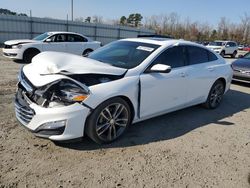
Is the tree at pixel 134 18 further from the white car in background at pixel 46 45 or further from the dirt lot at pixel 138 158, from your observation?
the dirt lot at pixel 138 158

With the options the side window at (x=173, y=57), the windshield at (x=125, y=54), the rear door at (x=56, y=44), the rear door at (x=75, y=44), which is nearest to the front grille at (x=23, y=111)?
the windshield at (x=125, y=54)

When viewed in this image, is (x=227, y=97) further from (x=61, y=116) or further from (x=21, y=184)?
(x=21, y=184)

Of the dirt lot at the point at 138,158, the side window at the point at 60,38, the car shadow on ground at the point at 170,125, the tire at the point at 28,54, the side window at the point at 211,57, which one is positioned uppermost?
the side window at the point at 60,38

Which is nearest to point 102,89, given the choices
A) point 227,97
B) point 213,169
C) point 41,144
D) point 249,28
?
point 41,144

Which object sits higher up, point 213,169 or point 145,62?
point 145,62

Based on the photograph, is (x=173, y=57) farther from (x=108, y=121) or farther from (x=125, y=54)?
(x=108, y=121)

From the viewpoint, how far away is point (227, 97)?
23.2ft

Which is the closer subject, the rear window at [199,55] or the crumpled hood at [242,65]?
the rear window at [199,55]

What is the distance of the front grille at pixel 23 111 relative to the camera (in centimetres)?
328

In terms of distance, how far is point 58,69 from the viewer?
335 centimetres

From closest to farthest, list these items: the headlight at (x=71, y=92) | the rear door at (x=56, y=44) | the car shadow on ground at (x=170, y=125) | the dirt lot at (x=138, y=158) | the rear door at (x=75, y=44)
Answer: the dirt lot at (x=138, y=158) < the headlight at (x=71, y=92) < the car shadow on ground at (x=170, y=125) < the rear door at (x=56, y=44) < the rear door at (x=75, y=44)

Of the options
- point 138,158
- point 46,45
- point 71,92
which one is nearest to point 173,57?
point 138,158

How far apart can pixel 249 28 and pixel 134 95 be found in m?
62.6

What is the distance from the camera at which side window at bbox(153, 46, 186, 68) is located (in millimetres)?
4277
